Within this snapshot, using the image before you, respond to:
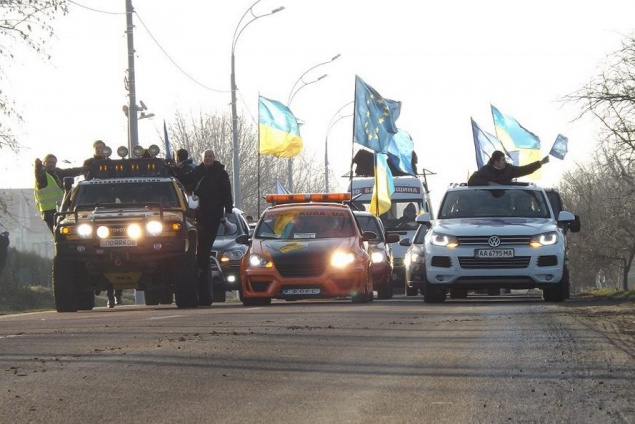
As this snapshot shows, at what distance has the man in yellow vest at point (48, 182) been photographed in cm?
2328

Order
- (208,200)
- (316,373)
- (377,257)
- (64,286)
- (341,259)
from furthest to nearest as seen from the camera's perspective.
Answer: (377,257), (208,200), (341,259), (64,286), (316,373)

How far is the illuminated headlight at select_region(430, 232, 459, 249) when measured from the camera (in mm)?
20727

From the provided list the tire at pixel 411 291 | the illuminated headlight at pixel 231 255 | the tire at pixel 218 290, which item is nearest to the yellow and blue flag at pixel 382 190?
the tire at pixel 411 291

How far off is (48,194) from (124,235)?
12.6 ft

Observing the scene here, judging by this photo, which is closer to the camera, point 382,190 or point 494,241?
point 494,241

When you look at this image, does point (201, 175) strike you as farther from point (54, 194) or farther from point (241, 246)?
point (241, 246)

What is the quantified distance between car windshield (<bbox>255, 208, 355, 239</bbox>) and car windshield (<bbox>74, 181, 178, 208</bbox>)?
6.32 ft

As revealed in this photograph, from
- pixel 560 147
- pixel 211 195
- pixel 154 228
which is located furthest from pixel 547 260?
pixel 560 147

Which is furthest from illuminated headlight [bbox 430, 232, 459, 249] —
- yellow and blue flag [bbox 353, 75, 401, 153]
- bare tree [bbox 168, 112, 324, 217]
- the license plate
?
bare tree [bbox 168, 112, 324, 217]

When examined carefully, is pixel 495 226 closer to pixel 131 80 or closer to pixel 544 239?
pixel 544 239

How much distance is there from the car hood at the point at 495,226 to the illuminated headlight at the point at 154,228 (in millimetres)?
4018

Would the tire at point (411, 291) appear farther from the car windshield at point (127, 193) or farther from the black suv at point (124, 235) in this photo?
the car windshield at point (127, 193)

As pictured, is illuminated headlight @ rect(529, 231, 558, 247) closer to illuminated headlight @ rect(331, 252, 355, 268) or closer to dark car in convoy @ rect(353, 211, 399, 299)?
illuminated headlight @ rect(331, 252, 355, 268)

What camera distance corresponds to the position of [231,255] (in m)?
26.5
